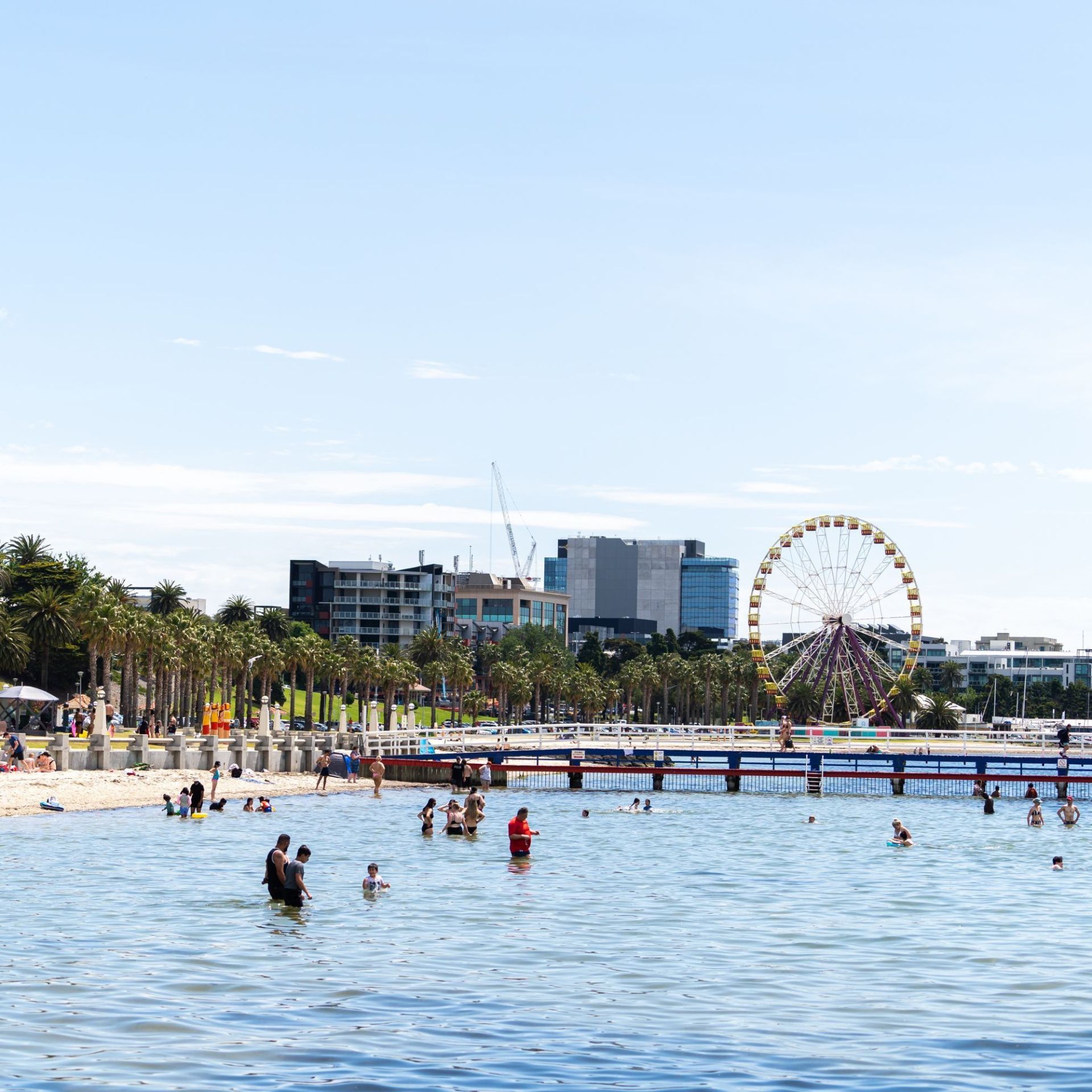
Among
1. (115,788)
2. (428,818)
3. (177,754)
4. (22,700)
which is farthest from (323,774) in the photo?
(22,700)

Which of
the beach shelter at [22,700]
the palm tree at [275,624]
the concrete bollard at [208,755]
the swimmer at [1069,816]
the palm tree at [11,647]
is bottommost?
the swimmer at [1069,816]

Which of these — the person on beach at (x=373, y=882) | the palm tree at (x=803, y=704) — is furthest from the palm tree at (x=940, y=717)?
the person on beach at (x=373, y=882)

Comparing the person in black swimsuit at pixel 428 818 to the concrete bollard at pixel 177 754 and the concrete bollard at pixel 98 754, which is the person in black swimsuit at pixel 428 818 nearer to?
the concrete bollard at pixel 98 754

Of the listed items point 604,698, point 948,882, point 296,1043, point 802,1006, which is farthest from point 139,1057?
point 604,698

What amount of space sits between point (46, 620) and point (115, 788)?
61.8m

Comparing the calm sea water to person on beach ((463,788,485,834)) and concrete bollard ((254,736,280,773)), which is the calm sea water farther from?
concrete bollard ((254,736,280,773))

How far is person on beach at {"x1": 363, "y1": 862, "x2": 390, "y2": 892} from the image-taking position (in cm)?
3506

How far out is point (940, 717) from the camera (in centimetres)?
15388

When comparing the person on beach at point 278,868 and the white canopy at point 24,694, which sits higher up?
the white canopy at point 24,694

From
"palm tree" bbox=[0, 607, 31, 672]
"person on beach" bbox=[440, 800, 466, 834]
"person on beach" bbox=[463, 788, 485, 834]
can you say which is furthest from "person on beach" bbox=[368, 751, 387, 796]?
"palm tree" bbox=[0, 607, 31, 672]

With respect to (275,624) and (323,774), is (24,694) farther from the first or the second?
(275,624)

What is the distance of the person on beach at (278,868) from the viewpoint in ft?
105

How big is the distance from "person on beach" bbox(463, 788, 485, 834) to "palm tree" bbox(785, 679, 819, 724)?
361 ft

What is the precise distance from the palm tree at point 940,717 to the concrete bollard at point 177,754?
9949 centimetres
